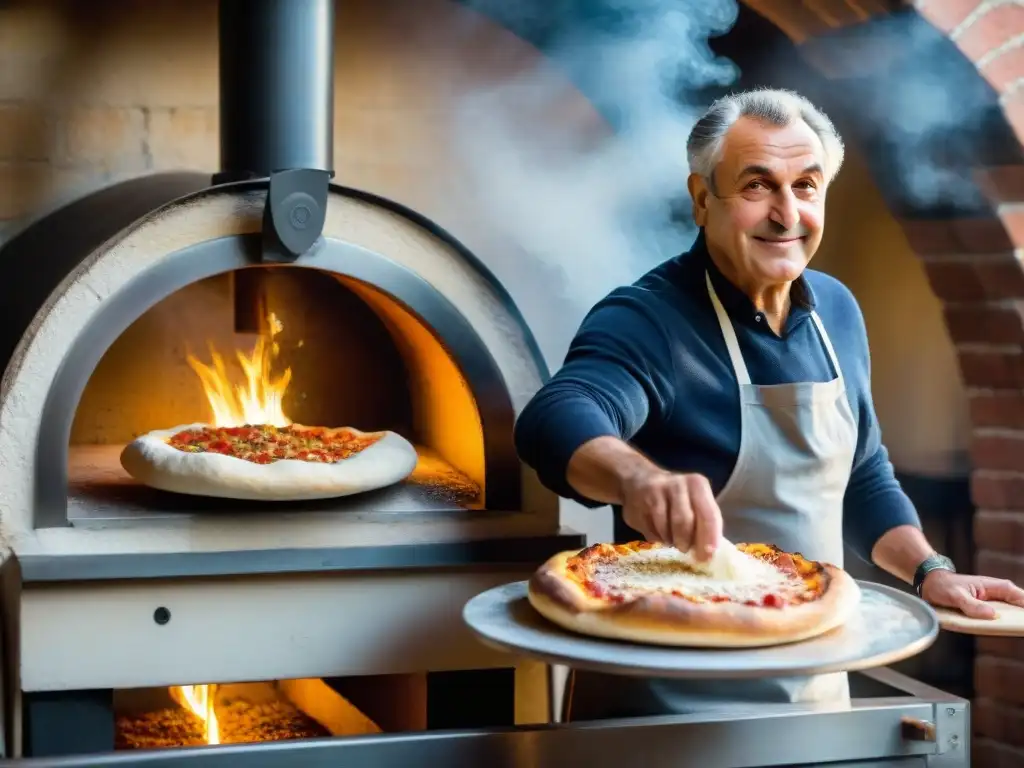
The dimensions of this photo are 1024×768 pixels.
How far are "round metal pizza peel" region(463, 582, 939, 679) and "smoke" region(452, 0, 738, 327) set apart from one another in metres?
1.53

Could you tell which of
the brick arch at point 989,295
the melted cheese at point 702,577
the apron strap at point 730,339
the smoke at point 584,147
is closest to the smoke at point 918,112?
the brick arch at point 989,295

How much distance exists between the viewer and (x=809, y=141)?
2.00 meters

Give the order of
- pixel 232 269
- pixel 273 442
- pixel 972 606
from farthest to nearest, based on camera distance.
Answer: pixel 273 442 < pixel 232 269 < pixel 972 606

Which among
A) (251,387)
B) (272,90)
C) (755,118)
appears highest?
(272,90)

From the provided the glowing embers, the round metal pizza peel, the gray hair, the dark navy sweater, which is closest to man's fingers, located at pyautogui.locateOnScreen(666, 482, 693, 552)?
the round metal pizza peel

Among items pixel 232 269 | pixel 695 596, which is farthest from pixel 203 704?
pixel 695 596

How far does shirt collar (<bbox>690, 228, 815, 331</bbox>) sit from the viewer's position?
203 cm

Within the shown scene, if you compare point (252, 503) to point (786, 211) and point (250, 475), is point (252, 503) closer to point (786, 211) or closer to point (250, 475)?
point (250, 475)

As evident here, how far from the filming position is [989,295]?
2914 millimetres

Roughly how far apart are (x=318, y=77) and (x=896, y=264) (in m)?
1.64

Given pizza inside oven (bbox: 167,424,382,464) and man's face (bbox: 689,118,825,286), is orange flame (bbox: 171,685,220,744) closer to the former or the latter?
pizza inside oven (bbox: 167,424,382,464)

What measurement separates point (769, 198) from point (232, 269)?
0.97 metres

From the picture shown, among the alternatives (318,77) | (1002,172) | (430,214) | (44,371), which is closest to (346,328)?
(430,214)

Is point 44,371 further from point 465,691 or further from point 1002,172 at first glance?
point 1002,172
